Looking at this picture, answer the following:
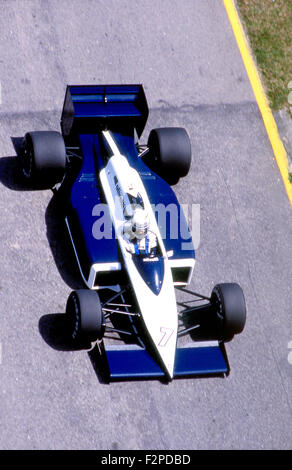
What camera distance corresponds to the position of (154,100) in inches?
544

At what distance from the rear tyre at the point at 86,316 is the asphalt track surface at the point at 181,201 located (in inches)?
17.4

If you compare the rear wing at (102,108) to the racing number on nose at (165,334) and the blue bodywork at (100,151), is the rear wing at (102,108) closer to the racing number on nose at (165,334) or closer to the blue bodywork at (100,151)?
the blue bodywork at (100,151)

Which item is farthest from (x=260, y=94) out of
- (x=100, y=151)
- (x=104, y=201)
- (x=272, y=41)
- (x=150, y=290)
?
(x=150, y=290)

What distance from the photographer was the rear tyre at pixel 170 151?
12.5 metres

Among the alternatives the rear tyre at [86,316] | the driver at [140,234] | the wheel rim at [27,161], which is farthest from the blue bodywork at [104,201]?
the wheel rim at [27,161]

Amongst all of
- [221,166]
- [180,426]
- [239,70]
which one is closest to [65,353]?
[180,426]

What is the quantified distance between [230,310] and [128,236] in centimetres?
134

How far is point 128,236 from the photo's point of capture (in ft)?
37.4

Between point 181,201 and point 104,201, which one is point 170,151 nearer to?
point 181,201

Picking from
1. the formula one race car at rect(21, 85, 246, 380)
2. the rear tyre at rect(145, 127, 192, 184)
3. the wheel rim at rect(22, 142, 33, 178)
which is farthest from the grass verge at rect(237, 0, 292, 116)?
the wheel rim at rect(22, 142, 33, 178)

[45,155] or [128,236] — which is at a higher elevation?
[45,155]

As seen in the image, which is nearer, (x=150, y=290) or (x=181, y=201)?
(x=150, y=290)

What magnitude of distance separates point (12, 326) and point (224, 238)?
292 cm
